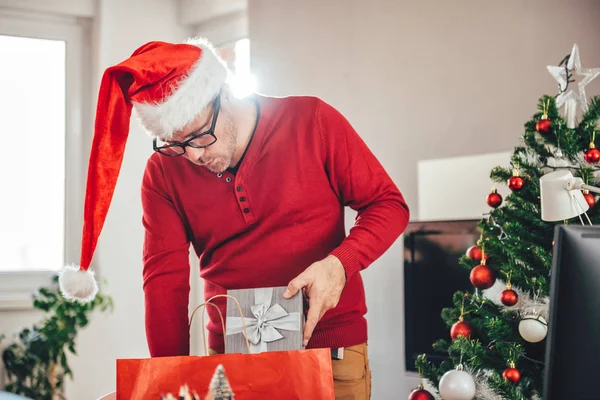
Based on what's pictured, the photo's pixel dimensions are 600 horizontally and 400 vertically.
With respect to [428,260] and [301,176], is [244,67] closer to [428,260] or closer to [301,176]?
[428,260]

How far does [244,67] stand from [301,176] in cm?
221

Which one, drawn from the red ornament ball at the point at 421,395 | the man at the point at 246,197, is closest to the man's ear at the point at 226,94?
the man at the point at 246,197

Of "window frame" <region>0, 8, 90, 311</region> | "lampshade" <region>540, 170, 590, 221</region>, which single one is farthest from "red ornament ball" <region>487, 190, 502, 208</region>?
"window frame" <region>0, 8, 90, 311</region>

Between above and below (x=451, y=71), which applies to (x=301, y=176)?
below

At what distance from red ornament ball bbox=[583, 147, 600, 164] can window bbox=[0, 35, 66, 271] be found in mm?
2859

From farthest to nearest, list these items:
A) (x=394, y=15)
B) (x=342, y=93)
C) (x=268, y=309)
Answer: (x=342, y=93), (x=394, y=15), (x=268, y=309)

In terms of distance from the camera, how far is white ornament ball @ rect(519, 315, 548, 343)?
4.50 feet

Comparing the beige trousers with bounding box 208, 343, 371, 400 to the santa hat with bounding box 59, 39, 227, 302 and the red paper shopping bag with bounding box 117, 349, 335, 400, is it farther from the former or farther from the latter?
the santa hat with bounding box 59, 39, 227, 302

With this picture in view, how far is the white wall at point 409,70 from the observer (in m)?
2.29

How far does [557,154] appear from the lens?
1.44 m

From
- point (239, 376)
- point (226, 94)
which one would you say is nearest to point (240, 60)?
point (226, 94)

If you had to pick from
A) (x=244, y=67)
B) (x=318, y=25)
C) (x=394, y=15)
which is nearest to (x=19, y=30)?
(x=244, y=67)

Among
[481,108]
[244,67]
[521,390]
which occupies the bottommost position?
Answer: [521,390]

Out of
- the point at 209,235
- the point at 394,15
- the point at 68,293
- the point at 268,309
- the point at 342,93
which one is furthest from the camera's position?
the point at 342,93
